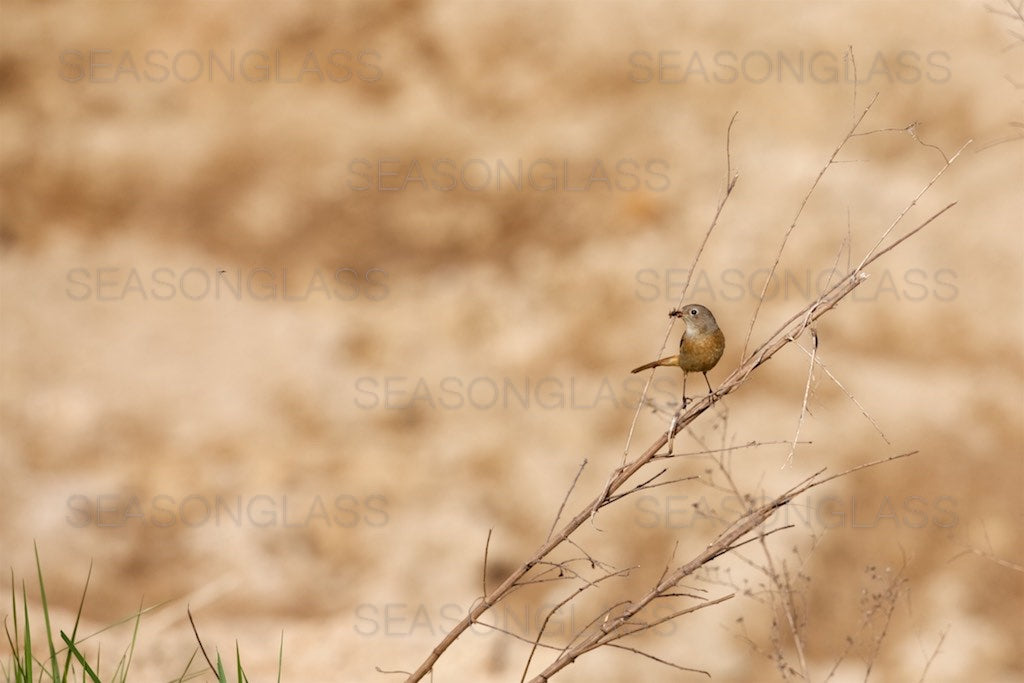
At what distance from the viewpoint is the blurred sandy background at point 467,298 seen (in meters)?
5.96

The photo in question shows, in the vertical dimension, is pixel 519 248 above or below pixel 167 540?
above

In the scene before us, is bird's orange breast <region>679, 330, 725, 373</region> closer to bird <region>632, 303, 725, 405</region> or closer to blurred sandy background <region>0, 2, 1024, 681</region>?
bird <region>632, 303, 725, 405</region>

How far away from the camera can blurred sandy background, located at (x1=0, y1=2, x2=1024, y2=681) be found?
19.6 ft

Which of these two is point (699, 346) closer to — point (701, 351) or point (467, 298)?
point (701, 351)

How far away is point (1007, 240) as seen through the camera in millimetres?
6266

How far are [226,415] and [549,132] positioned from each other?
2695 millimetres

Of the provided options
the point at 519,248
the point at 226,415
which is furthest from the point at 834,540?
the point at 226,415

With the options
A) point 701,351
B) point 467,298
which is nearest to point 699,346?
point 701,351

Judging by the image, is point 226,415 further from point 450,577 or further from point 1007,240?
point 1007,240

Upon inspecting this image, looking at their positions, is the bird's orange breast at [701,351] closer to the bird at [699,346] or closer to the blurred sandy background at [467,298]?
the bird at [699,346]

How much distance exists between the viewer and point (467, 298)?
669 cm

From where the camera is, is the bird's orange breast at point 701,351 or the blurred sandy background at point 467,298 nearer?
the bird's orange breast at point 701,351

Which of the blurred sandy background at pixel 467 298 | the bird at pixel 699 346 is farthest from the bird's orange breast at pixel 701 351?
the blurred sandy background at pixel 467 298

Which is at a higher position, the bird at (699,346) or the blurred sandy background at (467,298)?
the blurred sandy background at (467,298)
